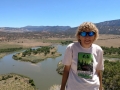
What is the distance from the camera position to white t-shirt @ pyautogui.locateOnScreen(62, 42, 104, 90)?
88.5 inches

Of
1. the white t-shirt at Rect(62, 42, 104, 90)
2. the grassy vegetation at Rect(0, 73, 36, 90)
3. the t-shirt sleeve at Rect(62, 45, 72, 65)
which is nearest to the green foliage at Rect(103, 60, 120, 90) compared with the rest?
the grassy vegetation at Rect(0, 73, 36, 90)

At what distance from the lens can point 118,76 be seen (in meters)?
16.9

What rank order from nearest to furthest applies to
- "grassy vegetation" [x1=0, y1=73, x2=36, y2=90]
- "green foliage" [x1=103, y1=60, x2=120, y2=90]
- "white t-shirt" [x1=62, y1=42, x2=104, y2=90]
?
1. "white t-shirt" [x1=62, y1=42, x2=104, y2=90]
2. "green foliage" [x1=103, y1=60, x2=120, y2=90]
3. "grassy vegetation" [x1=0, y1=73, x2=36, y2=90]

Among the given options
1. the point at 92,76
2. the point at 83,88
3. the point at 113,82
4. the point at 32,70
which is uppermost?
the point at 92,76

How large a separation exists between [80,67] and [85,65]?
8cm

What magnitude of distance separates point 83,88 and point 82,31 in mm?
820

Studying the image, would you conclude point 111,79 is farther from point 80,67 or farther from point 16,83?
point 80,67

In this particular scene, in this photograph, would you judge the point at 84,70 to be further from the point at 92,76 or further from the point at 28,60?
the point at 28,60

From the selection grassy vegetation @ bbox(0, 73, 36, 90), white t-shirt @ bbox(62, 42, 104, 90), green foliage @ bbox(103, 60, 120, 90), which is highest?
white t-shirt @ bbox(62, 42, 104, 90)

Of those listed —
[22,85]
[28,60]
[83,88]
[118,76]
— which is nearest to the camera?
[83,88]

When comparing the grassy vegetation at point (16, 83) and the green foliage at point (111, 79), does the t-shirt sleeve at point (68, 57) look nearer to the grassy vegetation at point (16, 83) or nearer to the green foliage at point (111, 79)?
the green foliage at point (111, 79)

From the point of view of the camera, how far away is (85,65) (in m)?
2.31

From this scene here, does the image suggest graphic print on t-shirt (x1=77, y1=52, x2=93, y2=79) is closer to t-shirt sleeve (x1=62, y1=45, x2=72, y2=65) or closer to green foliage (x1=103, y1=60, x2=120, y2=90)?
t-shirt sleeve (x1=62, y1=45, x2=72, y2=65)

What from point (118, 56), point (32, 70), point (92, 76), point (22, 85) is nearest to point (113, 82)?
point (22, 85)
